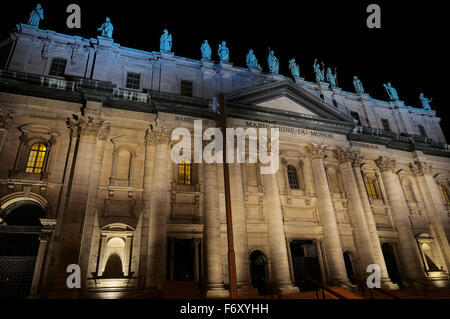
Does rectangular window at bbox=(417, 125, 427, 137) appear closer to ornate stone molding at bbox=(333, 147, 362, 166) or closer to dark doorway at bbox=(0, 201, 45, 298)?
ornate stone molding at bbox=(333, 147, 362, 166)

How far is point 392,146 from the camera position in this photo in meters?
28.4

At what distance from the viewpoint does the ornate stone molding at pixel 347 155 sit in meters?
24.4

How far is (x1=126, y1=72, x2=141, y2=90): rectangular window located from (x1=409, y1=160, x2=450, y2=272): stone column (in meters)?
26.7

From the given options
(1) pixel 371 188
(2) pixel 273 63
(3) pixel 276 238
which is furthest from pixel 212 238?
(2) pixel 273 63

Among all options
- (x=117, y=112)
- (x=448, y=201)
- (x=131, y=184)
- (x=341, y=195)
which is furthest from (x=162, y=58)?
(x=448, y=201)

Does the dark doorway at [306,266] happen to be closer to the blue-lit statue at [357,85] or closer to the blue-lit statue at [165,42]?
the blue-lit statue at [357,85]

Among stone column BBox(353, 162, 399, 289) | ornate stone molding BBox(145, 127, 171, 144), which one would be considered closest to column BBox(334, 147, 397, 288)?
stone column BBox(353, 162, 399, 289)

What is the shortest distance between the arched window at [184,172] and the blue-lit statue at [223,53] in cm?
1040

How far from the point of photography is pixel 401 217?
80.2 feet

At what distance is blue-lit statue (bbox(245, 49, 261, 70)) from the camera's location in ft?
86.8

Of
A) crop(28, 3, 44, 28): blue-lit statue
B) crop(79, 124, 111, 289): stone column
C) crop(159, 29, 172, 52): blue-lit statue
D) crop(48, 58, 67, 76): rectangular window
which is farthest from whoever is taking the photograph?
crop(159, 29, 172, 52): blue-lit statue

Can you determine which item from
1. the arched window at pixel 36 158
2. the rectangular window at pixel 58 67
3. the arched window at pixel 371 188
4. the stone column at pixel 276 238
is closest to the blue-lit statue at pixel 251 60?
the stone column at pixel 276 238

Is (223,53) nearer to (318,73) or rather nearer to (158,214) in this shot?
(318,73)
